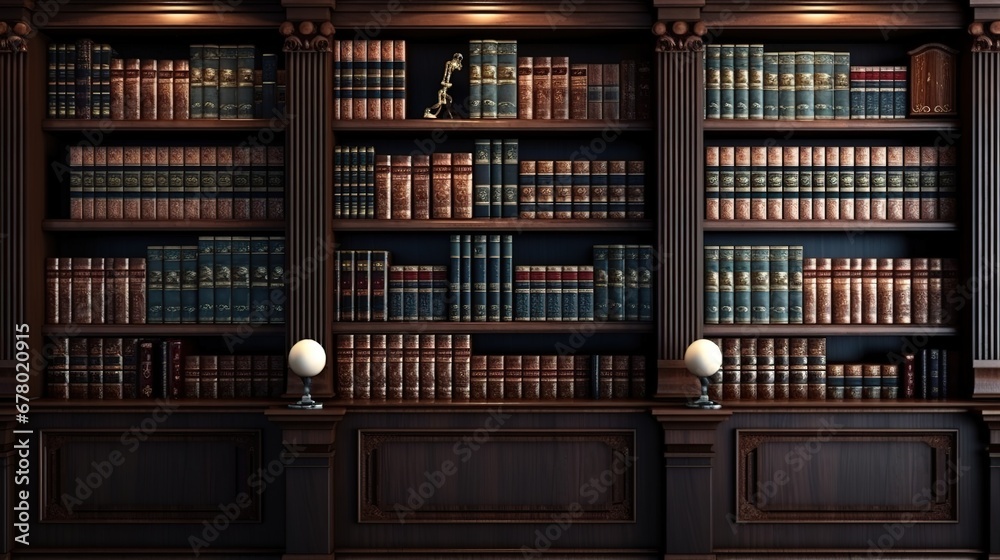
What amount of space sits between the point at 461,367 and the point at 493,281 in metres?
0.38

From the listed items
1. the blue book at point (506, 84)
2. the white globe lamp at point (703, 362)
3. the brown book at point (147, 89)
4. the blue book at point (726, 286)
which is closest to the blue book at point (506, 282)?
the blue book at point (506, 84)

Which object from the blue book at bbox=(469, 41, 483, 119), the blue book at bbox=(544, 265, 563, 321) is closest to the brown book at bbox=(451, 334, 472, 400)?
the blue book at bbox=(544, 265, 563, 321)

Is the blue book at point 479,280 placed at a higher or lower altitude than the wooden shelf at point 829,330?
higher

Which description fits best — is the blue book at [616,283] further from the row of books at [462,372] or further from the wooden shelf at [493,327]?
the row of books at [462,372]

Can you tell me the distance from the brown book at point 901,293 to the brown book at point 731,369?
66 cm

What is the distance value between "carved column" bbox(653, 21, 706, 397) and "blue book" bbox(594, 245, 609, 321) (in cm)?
23

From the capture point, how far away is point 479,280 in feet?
13.2

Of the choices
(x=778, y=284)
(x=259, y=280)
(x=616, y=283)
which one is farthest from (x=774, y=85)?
(x=259, y=280)

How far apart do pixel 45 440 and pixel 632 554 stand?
2403mm

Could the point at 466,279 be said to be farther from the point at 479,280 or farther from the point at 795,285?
the point at 795,285

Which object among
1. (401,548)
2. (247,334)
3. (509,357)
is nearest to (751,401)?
(509,357)

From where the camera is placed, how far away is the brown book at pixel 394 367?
399 cm

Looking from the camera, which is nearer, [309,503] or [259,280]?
[309,503]

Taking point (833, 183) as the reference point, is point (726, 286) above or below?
below
